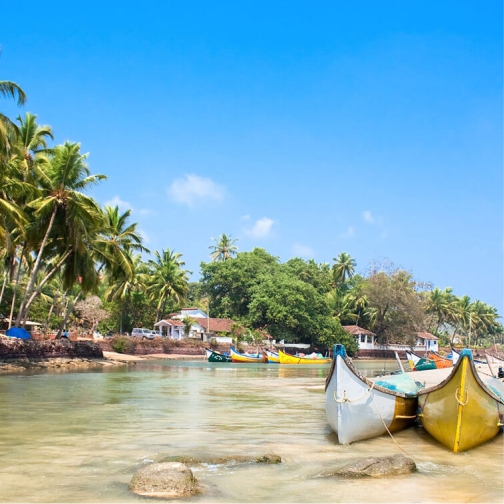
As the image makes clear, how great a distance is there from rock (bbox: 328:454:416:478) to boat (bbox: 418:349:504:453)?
153 cm

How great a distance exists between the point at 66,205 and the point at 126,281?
11.8m

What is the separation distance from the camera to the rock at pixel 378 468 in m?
6.54

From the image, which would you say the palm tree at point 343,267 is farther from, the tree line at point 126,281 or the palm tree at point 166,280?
the palm tree at point 166,280

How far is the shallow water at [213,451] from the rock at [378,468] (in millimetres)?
157

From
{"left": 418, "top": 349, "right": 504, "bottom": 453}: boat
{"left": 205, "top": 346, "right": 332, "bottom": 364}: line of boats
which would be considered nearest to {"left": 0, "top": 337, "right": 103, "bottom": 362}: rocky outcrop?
{"left": 205, "top": 346, "right": 332, "bottom": 364}: line of boats

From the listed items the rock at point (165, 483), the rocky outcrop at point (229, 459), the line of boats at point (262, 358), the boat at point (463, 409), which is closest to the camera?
the rock at point (165, 483)

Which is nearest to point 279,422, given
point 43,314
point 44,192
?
point 44,192

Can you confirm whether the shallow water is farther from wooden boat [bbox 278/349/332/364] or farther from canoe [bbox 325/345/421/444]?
wooden boat [bbox 278/349/332/364]

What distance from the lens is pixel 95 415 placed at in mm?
11578

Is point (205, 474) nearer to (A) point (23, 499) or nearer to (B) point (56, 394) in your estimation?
(A) point (23, 499)

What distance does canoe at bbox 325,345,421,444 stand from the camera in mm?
8523

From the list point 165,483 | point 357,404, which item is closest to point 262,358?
point 357,404

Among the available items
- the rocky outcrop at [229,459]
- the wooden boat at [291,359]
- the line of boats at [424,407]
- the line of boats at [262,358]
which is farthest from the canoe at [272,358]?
the rocky outcrop at [229,459]

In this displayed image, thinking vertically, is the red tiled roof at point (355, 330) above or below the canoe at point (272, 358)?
above
